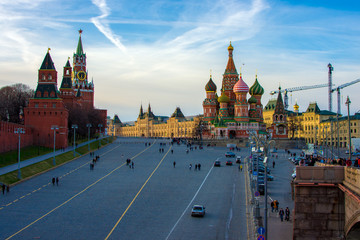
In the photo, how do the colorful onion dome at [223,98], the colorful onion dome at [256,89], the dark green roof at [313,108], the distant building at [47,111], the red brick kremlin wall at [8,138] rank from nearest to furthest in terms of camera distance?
the red brick kremlin wall at [8,138] → the distant building at [47,111] → the colorful onion dome at [223,98] → the colorful onion dome at [256,89] → the dark green roof at [313,108]

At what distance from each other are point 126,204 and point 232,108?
82.6 m

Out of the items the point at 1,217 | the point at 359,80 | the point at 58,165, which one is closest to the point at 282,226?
the point at 1,217

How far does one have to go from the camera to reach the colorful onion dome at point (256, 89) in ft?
376

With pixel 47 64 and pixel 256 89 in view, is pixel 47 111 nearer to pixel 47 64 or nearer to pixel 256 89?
pixel 47 64

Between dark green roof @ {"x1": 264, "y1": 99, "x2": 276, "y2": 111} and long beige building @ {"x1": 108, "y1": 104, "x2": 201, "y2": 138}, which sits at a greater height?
dark green roof @ {"x1": 264, "y1": 99, "x2": 276, "y2": 111}

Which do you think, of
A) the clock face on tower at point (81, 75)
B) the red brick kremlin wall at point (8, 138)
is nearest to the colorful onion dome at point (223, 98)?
the clock face on tower at point (81, 75)

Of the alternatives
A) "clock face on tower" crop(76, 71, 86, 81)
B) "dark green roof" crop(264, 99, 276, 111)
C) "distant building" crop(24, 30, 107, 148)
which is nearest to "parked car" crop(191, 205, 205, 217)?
"distant building" crop(24, 30, 107, 148)

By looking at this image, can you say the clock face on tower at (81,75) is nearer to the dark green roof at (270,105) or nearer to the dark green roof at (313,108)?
the dark green roof at (313,108)

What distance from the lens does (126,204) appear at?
33719 millimetres

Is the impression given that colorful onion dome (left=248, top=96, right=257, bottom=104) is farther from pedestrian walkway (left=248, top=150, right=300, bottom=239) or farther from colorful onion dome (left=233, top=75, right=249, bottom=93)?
pedestrian walkway (left=248, top=150, right=300, bottom=239)

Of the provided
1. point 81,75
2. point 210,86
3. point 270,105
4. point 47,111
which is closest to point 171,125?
point 270,105

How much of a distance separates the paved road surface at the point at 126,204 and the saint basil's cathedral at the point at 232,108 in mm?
52868

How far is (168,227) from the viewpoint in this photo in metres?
27.4

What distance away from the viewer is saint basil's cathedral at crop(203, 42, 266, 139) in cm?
10788
